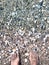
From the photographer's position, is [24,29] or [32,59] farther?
[24,29]

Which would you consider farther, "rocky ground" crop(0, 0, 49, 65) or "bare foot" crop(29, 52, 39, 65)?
"rocky ground" crop(0, 0, 49, 65)

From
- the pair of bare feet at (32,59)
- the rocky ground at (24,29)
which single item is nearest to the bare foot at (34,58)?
the pair of bare feet at (32,59)

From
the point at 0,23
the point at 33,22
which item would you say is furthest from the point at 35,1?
the point at 0,23

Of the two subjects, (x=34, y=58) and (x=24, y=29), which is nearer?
(x=34, y=58)

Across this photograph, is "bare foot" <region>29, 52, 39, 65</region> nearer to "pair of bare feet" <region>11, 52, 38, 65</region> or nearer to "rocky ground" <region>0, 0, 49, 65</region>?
"pair of bare feet" <region>11, 52, 38, 65</region>

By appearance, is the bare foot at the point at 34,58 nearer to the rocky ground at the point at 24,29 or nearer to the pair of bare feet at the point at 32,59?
the pair of bare feet at the point at 32,59

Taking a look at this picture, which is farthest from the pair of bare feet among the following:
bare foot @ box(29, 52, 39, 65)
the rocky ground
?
the rocky ground

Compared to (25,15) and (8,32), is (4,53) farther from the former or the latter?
(25,15)

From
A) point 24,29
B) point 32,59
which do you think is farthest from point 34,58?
point 24,29

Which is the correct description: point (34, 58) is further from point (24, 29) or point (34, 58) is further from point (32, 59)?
point (24, 29)

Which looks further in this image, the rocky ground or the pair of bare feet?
the rocky ground
